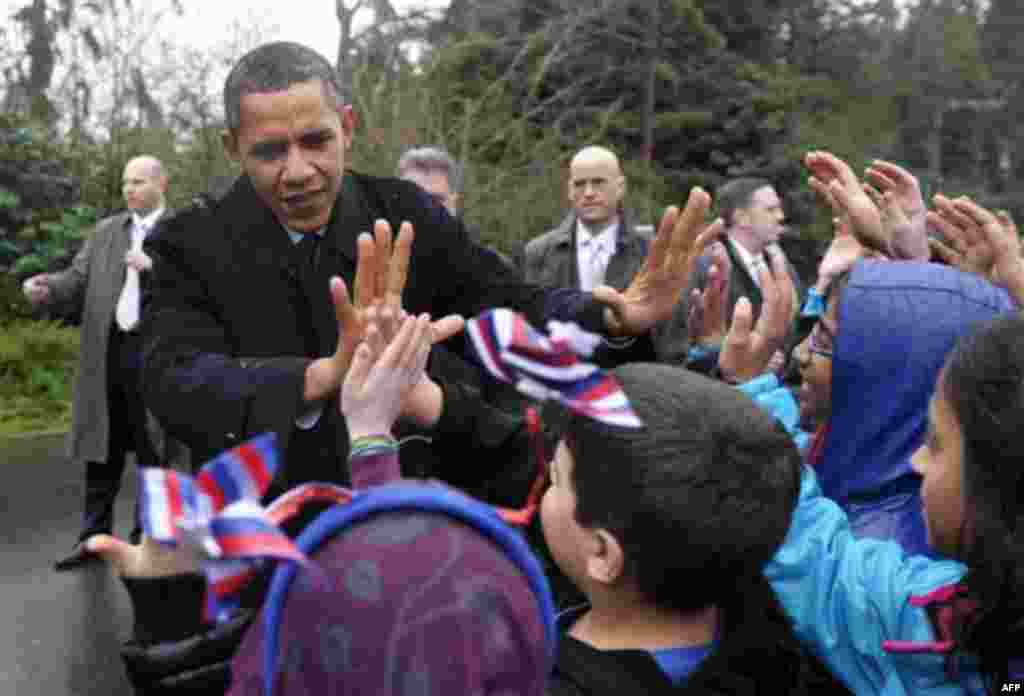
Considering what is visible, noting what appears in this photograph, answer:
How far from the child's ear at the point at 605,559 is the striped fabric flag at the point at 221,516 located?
0.62 metres

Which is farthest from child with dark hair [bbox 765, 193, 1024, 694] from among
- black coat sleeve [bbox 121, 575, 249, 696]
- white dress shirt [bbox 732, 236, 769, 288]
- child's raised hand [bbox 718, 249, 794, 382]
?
white dress shirt [bbox 732, 236, 769, 288]

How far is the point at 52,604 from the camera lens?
5.40 meters

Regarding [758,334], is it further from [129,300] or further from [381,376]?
[129,300]

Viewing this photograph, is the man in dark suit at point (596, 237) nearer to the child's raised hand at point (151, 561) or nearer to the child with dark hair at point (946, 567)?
the child with dark hair at point (946, 567)

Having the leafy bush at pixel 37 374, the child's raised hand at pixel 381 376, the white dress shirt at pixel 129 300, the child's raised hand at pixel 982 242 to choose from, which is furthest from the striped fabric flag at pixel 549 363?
the leafy bush at pixel 37 374

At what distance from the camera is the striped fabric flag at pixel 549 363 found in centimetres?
137

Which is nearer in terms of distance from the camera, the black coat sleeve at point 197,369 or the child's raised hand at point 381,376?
the child's raised hand at point 381,376

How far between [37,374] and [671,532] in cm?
967

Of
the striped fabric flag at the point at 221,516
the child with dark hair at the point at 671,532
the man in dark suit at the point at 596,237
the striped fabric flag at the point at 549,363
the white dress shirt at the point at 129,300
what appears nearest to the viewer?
the striped fabric flag at the point at 221,516

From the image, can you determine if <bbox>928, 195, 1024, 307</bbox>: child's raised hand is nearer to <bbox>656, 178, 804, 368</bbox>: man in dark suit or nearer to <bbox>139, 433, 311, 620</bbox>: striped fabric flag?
<bbox>139, 433, 311, 620</bbox>: striped fabric flag

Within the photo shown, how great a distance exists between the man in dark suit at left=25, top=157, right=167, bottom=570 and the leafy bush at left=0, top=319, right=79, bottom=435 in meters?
4.08

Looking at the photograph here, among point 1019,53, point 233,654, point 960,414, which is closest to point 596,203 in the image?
point 960,414

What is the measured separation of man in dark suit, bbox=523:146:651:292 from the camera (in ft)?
20.0

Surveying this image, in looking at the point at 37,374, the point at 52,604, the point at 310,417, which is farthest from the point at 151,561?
the point at 37,374
